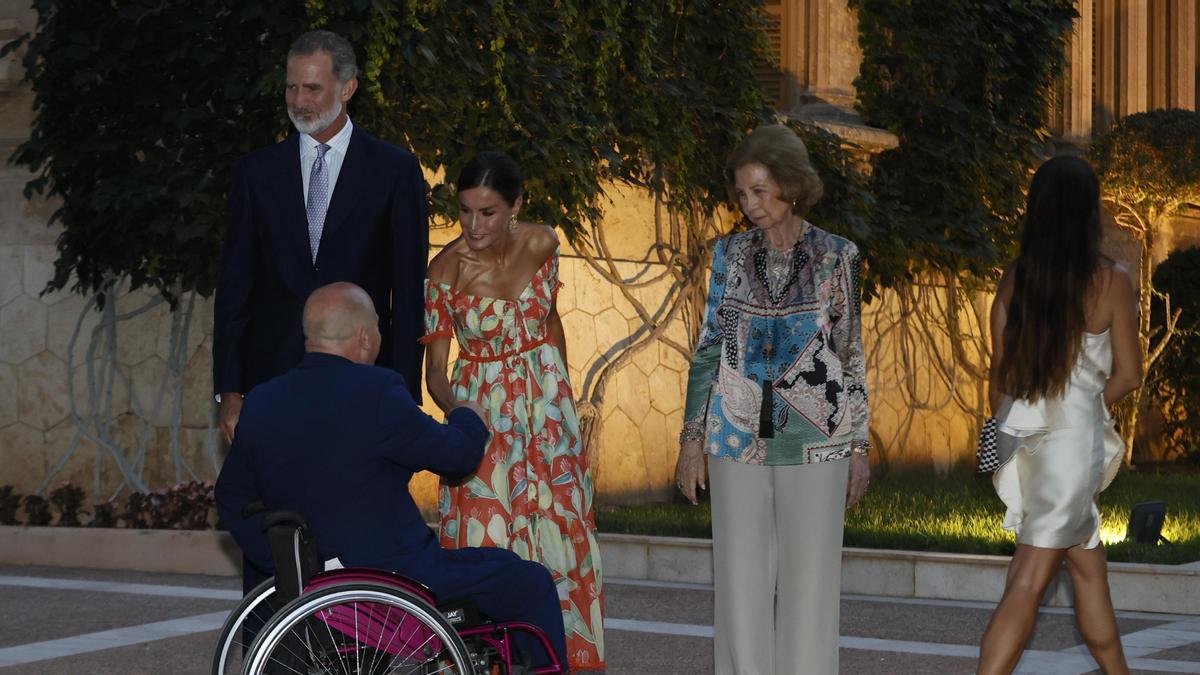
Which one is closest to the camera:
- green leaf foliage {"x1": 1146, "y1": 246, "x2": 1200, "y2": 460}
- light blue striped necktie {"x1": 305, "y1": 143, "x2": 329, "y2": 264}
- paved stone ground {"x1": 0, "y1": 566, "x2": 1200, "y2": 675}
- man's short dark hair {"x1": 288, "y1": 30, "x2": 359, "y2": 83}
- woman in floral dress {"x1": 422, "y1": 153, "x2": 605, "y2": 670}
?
man's short dark hair {"x1": 288, "y1": 30, "x2": 359, "y2": 83}

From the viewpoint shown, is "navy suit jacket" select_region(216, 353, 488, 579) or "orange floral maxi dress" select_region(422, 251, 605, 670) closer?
"navy suit jacket" select_region(216, 353, 488, 579)

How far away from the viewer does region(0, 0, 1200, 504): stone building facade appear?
11609 mm

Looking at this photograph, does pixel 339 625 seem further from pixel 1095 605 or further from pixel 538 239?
pixel 1095 605

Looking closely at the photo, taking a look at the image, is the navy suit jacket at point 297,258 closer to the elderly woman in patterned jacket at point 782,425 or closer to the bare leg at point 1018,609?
the elderly woman in patterned jacket at point 782,425

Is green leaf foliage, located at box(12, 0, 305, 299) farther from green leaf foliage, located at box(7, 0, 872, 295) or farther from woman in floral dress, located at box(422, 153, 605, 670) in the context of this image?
woman in floral dress, located at box(422, 153, 605, 670)

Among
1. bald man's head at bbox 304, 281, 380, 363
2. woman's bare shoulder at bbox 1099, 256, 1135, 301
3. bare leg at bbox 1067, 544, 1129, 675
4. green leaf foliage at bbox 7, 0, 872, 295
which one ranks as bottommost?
bare leg at bbox 1067, 544, 1129, 675

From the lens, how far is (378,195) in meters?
5.05

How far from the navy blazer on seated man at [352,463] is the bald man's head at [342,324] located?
35mm

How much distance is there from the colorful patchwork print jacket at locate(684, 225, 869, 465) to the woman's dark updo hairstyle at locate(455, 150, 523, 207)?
0.90 metres

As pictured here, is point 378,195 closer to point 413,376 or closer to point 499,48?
point 413,376

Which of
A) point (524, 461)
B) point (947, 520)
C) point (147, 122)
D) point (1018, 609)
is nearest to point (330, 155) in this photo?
point (524, 461)

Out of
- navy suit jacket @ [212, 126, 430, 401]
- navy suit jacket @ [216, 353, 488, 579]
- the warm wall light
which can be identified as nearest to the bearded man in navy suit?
navy suit jacket @ [212, 126, 430, 401]

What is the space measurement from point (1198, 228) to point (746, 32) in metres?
10.8

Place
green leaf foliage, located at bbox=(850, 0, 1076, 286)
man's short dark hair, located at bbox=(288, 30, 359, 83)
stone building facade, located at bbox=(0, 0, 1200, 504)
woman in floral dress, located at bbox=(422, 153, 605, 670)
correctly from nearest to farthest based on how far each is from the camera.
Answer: man's short dark hair, located at bbox=(288, 30, 359, 83) < woman in floral dress, located at bbox=(422, 153, 605, 670) < stone building facade, located at bbox=(0, 0, 1200, 504) < green leaf foliage, located at bbox=(850, 0, 1076, 286)
